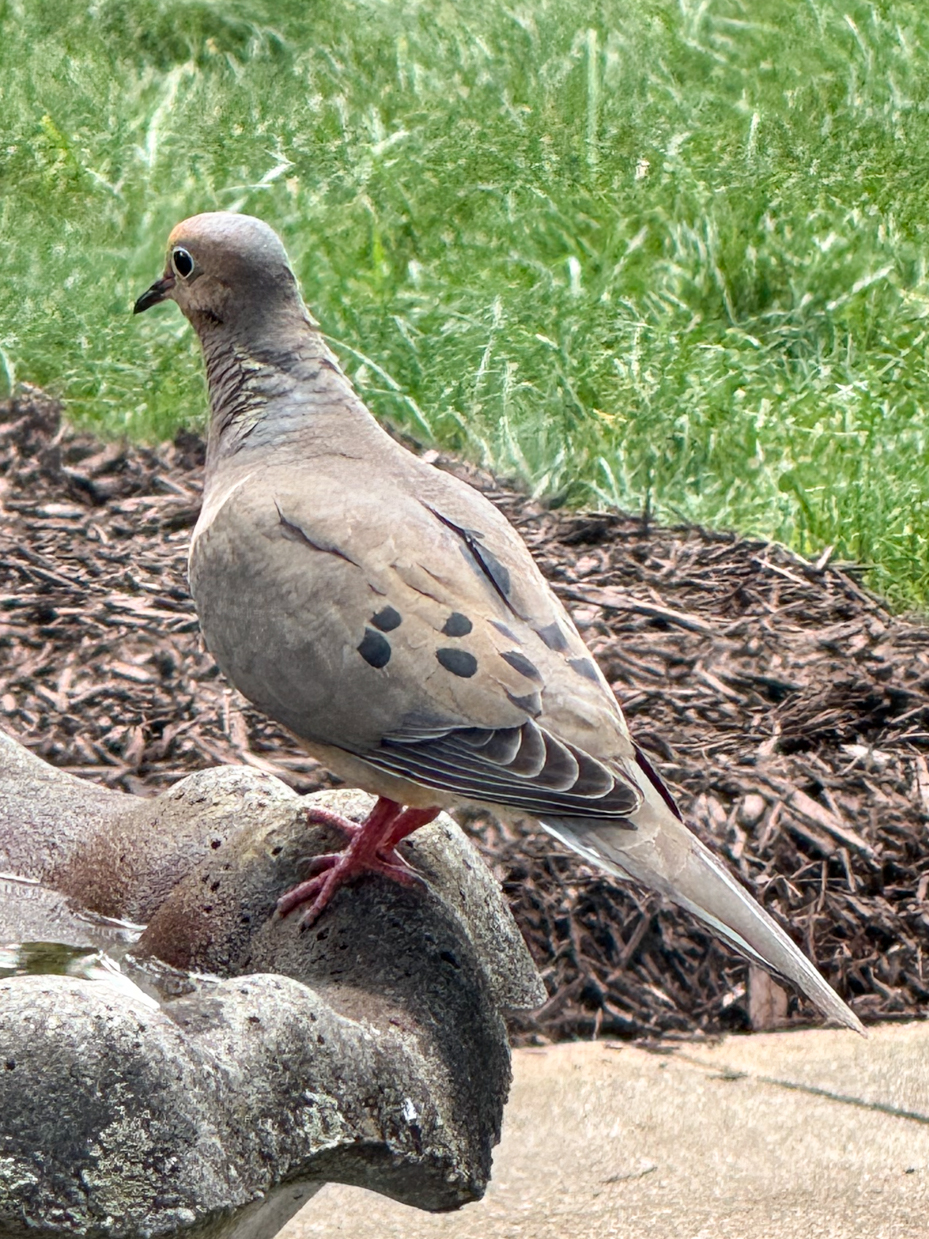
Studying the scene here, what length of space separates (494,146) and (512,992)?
18.7 feet

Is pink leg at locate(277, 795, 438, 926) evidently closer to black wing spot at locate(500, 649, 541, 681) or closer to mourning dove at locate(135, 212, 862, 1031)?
mourning dove at locate(135, 212, 862, 1031)

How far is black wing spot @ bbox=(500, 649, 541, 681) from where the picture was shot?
3.17 meters

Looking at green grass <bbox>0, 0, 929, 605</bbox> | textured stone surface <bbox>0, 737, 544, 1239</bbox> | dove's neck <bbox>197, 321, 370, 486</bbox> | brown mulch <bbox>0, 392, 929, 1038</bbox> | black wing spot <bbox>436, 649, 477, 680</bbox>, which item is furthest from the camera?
green grass <bbox>0, 0, 929, 605</bbox>

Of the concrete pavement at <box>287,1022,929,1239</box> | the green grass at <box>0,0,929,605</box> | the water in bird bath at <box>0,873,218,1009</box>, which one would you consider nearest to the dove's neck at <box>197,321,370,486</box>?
the water in bird bath at <box>0,873,218,1009</box>

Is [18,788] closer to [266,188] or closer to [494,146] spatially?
[266,188]

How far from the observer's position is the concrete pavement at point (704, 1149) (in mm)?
3408

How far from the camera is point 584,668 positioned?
3264mm

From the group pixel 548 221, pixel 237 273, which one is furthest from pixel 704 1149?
pixel 548 221

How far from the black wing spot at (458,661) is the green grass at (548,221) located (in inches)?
111

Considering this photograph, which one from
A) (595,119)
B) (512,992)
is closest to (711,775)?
(512,992)

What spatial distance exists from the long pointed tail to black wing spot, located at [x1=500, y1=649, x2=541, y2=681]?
10.3 inches

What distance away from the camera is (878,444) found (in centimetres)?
644

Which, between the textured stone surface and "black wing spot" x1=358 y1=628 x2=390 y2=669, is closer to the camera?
the textured stone surface

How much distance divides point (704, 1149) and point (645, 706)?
1537mm
